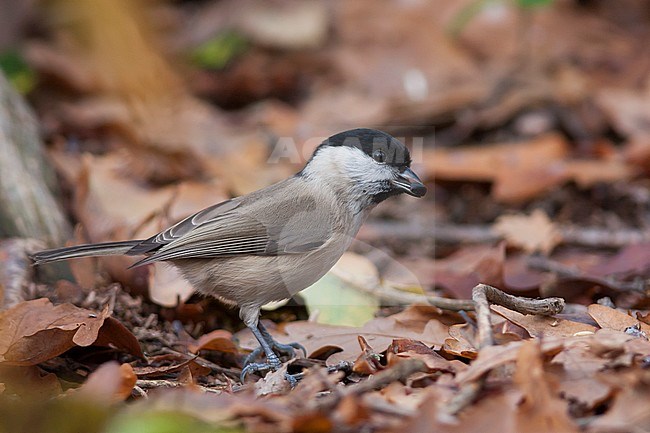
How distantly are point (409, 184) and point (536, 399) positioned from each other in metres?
1.41

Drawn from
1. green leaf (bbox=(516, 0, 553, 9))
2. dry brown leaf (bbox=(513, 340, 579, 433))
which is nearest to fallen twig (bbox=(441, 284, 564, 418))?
dry brown leaf (bbox=(513, 340, 579, 433))

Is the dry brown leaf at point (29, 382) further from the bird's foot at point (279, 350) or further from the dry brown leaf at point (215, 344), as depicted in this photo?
the bird's foot at point (279, 350)

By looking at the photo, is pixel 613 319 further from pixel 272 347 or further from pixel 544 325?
pixel 272 347

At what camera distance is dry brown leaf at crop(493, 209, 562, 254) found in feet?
13.5

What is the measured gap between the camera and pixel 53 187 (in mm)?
3971

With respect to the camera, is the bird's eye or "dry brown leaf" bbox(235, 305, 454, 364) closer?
"dry brown leaf" bbox(235, 305, 454, 364)

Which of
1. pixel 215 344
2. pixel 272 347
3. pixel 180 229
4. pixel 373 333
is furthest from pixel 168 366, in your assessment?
pixel 373 333

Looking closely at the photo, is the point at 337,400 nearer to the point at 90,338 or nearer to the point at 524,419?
the point at 524,419

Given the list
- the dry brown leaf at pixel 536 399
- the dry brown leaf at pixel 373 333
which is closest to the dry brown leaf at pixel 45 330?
the dry brown leaf at pixel 373 333

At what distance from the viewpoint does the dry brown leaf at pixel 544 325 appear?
257 cm

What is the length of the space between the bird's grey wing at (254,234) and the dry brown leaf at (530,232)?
4.66 ft

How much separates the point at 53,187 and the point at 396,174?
5.90ft

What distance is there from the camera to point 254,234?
3.13 m

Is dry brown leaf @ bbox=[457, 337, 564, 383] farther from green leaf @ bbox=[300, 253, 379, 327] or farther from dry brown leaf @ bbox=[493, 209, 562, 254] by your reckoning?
dry brown leaf @ bbox=[493, 209, 562, 254]
